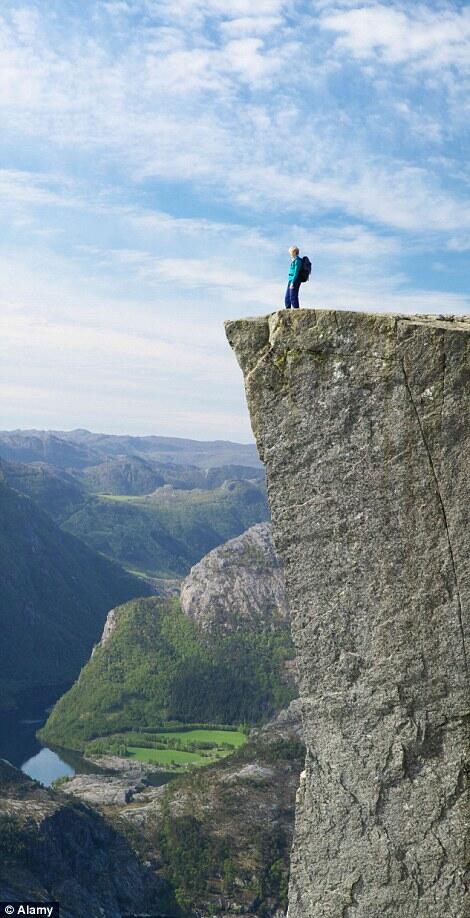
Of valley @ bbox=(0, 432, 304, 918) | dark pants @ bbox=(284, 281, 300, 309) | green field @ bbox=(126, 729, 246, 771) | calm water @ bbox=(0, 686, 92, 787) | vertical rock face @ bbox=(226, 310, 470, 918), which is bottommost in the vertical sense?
calm water @ bbox=(0, 686, 92, 787)

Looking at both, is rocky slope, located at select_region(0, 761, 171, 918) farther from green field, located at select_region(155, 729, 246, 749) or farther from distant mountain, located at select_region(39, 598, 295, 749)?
distant mountain, located at select_region(39, 598, 295, 749)

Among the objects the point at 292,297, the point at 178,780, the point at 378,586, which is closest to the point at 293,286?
the point at 292,297

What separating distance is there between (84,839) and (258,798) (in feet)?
68.0

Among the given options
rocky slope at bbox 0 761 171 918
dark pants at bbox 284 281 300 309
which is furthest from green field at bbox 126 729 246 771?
dark pants at bbox 284 281 300 309

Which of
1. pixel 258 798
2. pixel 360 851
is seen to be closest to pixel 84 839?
pixel 258 798

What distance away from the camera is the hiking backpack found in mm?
13141

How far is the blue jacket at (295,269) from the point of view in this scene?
42.7 feet

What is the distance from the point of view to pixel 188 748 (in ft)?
553

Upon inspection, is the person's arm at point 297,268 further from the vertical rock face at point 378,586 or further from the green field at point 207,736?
the green field at point 207,736

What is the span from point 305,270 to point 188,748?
16488 cm

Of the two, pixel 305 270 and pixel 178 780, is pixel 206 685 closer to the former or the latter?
pixel 178 780

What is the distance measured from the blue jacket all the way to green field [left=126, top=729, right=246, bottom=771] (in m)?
148

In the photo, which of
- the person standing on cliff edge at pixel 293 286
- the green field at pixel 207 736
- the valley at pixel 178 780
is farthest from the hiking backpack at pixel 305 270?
the green field at pixel 207 736

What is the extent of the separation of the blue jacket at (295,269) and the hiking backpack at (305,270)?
50 millimetres
